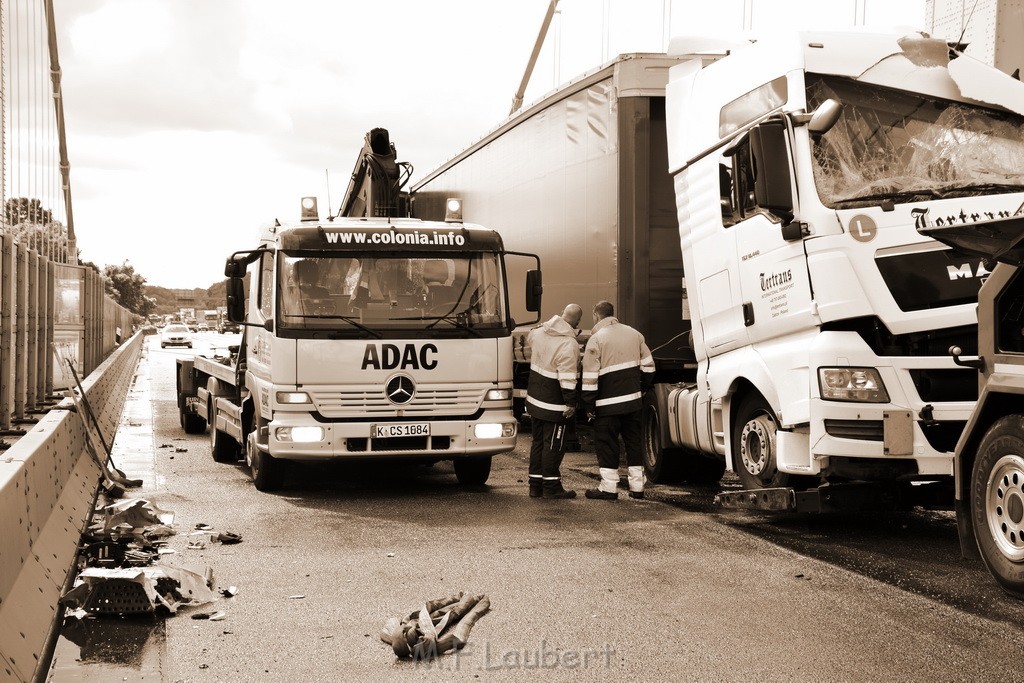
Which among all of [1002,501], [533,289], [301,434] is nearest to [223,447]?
[301,434]

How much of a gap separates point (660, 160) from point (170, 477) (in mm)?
5573

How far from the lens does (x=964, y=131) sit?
793 cm

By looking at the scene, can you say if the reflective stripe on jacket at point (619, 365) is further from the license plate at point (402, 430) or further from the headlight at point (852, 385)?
the headlight at point (852, 385)

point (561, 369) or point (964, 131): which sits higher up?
point (964, 131)

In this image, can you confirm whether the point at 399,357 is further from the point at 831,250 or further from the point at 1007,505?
the point at 1007,505

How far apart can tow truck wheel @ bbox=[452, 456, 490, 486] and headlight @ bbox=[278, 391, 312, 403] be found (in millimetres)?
1681

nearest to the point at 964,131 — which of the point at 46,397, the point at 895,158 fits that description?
the point at 895,158

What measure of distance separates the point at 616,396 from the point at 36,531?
5.24 meters

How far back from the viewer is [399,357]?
10078mm

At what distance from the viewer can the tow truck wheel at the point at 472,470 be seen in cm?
1094

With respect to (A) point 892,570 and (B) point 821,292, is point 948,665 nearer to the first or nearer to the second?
(A) point 892,570

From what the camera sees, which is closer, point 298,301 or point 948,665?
point 948,665

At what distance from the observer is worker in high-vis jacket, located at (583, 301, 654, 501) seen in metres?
10.0

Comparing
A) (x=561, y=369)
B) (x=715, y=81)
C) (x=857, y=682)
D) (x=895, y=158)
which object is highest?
(x=715, y=81)
